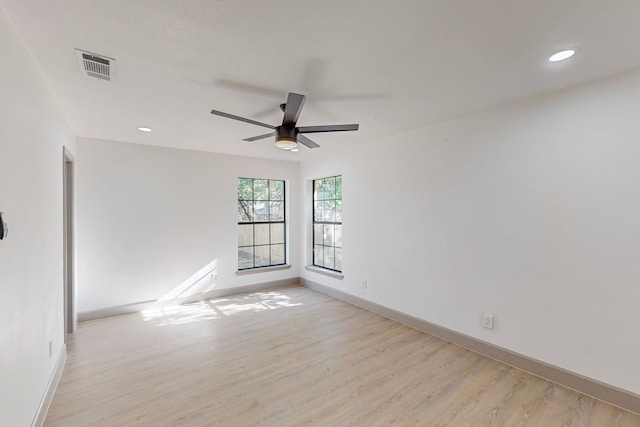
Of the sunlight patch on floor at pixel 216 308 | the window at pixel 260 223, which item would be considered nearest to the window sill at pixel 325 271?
the window at pixel 260 223

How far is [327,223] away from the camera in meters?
5.29

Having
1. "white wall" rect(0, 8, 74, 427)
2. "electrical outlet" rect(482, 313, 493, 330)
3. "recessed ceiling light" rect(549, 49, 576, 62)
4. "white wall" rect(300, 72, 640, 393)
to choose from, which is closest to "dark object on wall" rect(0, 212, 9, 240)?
"white wall" rect(0, 8, 74, 427)

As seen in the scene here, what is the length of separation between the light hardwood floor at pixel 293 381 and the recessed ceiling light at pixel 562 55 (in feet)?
8.15

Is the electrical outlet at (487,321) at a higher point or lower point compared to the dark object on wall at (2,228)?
lower

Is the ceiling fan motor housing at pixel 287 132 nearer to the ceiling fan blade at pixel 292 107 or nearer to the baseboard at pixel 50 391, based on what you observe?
the ceiling fan blade at pixel 292 107

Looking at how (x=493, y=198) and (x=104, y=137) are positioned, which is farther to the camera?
(x=104, y=137)

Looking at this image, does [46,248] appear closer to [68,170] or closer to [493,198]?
→ [68,170]

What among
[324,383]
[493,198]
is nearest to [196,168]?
[324,383]

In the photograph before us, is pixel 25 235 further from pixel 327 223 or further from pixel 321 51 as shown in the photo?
pixel 327 223

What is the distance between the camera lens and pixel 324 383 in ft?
7.92

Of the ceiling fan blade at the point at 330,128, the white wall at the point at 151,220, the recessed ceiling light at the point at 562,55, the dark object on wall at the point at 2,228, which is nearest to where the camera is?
the dark object on wall at the point at 2,228

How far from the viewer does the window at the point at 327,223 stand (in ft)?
16.4

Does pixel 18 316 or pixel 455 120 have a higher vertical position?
pixel 455 120

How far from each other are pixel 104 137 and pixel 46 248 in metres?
2.12
